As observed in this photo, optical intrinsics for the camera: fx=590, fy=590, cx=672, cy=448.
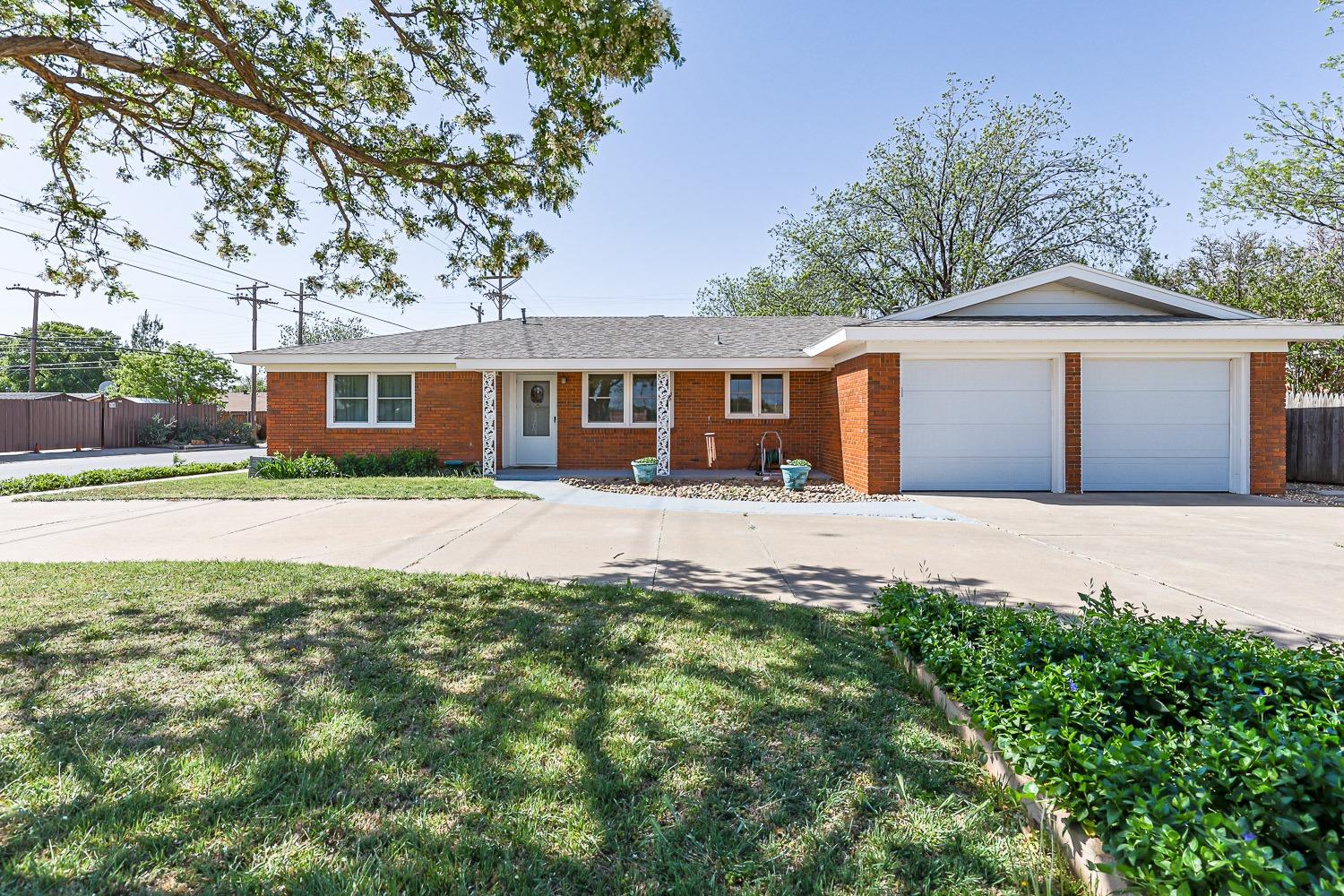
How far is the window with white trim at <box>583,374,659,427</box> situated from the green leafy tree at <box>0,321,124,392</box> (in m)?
65.4

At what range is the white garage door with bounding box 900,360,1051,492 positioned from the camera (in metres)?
10.4

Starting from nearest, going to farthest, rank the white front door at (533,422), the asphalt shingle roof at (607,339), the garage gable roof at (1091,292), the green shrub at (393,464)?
the garage gable roof at (1091,292) < the green shrub at (393,464) < the asphalt shingle roof at (607,339) < the white front door at (533,422)

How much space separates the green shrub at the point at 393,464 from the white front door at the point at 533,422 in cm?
202

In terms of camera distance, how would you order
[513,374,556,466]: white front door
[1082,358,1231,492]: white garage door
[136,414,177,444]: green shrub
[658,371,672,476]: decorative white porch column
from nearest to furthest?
[1082,358,1231,492]: white garage door → [658,371,672,476]: decorative white porch column → [513,374,556,466]: white front door → [136,414,177,444]: green shrub

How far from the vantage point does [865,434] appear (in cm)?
1030

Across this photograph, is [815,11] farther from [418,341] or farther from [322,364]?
[322,364]

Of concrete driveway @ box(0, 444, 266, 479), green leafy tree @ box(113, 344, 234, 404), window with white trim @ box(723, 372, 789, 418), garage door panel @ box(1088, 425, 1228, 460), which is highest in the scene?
green leafy tree @ box(113, 344, 234, 404)

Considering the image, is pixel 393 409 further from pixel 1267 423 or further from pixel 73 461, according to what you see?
pixel 1267 423

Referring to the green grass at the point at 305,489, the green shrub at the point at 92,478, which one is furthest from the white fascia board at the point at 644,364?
the green shrub at the point at 92,478

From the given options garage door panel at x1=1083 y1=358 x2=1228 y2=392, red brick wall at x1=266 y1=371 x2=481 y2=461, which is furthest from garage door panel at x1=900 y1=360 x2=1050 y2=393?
red brick wall at x1=266 y1=371 x2=481 y2=461

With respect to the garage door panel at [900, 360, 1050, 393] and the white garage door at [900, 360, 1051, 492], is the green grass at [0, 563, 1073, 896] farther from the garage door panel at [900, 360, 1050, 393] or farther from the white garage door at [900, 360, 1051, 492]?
the garage door panel at [900, 360, 1050, 393]

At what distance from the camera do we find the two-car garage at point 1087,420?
407 inches

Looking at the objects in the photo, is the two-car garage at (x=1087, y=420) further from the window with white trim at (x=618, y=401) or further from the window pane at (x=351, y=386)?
the window pane at (x=351, y=386)

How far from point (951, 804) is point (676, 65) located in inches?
241
